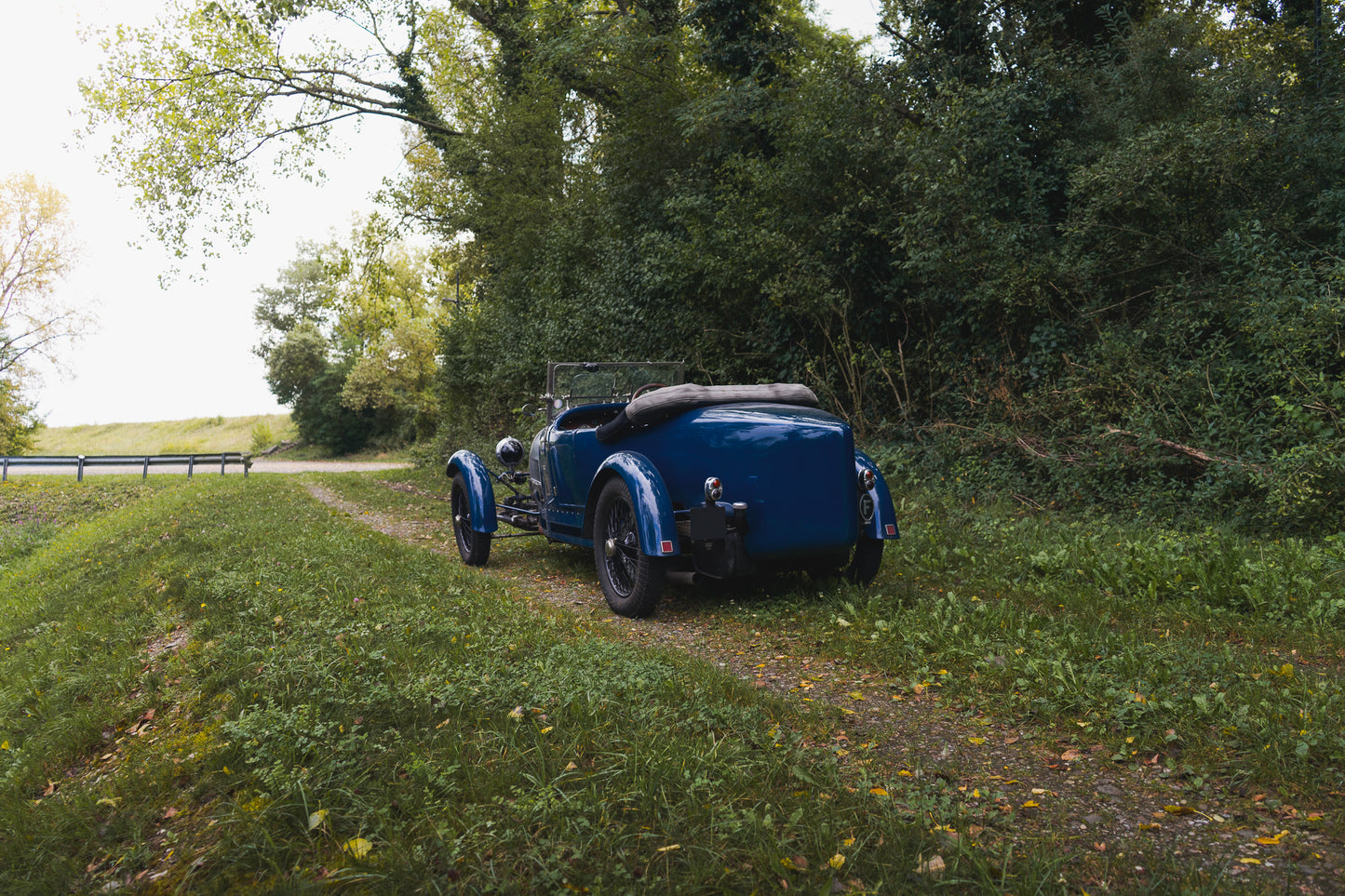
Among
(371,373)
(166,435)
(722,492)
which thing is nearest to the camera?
(722,492)

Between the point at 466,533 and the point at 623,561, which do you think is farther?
the point at 466,533

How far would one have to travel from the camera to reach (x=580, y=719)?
3.02 metres

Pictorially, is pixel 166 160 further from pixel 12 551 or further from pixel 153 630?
pixel 153 630

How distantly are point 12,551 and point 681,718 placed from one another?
1428 centimetres

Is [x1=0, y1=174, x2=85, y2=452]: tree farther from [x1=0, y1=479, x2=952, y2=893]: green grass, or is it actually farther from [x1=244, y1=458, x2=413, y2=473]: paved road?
[x1=0, y1=479, x2=952, y2=893]: green grass

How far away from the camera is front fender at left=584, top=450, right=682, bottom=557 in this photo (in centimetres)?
482

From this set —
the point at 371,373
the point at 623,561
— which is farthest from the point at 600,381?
the point at 371,373

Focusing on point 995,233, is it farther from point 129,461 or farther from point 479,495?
point 129,461

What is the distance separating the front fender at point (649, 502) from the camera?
15.8ft

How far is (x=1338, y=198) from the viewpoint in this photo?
6648 millimetres

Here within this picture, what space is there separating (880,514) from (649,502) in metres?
1.64

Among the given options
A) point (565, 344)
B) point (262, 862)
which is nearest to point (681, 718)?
point (262, 862)

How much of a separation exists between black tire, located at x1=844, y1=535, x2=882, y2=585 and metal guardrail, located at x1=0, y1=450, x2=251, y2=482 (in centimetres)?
1749

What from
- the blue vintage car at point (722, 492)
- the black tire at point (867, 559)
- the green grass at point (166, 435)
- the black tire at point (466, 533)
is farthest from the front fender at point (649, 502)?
the green grass at point (166, 435)
